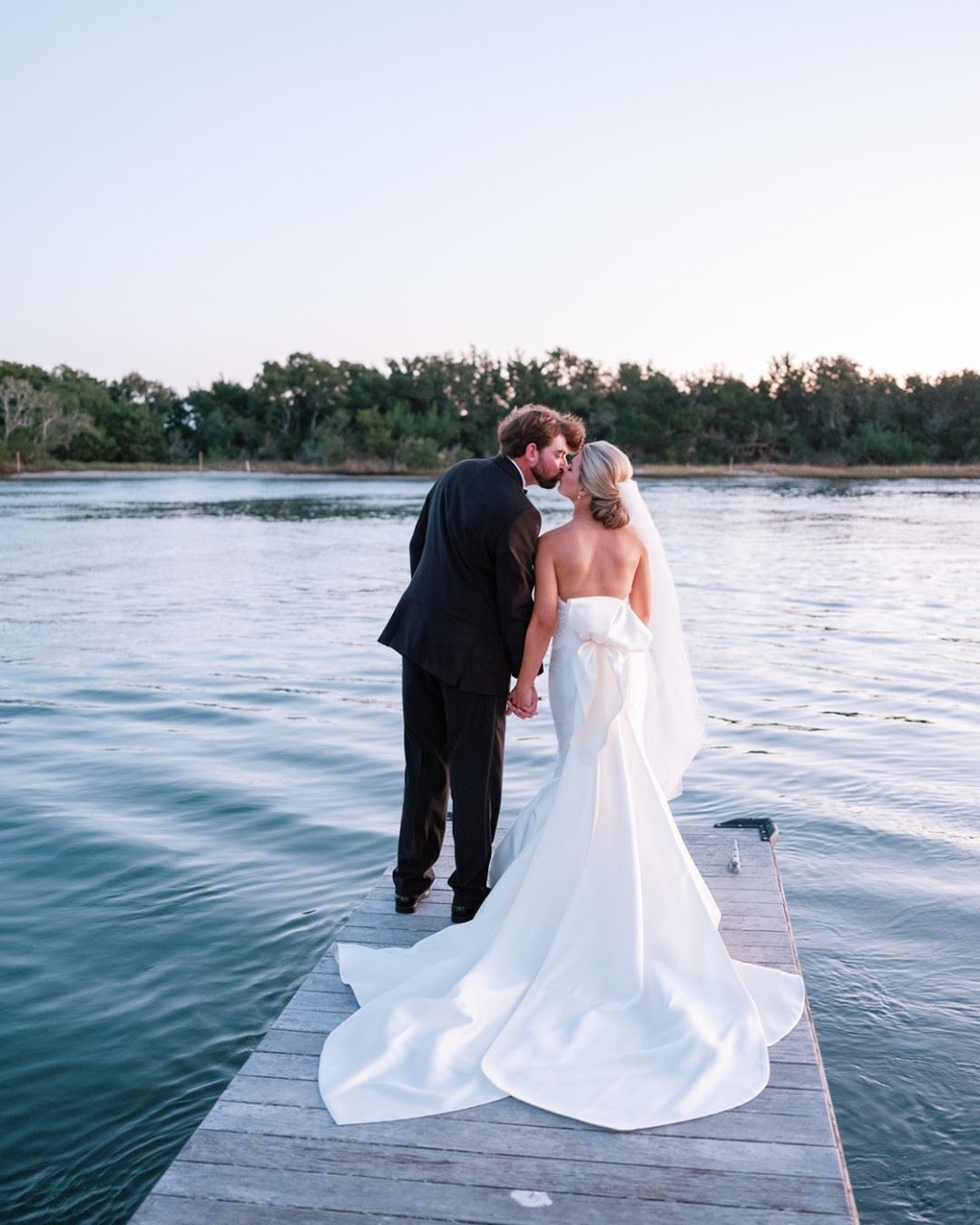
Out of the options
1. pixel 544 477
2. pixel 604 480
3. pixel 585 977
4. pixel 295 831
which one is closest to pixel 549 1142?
pixel 585 977

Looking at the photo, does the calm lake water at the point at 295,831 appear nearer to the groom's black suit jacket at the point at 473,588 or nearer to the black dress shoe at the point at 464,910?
the black dress shoe at the point at 464,910

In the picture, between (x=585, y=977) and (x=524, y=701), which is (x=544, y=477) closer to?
(x=524, y=701)

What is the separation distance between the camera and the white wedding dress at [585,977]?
354 centimetres

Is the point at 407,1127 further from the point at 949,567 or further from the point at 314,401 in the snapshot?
the point at 314,401

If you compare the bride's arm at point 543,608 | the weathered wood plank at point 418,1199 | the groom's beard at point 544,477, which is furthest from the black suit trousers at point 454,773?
the weathered wood plank at point 418,1199

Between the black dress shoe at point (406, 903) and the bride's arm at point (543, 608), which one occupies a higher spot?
the bride's arm at point (543, 608)

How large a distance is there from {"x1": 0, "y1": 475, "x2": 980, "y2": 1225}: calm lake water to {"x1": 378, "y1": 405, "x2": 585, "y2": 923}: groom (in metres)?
1.55

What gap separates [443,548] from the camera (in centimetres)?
487

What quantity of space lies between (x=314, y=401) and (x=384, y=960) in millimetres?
92494

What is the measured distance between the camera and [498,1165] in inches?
125

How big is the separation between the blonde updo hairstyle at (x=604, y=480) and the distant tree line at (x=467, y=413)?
8403 centimetres

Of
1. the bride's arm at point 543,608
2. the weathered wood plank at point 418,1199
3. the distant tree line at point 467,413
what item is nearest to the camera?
the weathered wood plank at point 418,1199

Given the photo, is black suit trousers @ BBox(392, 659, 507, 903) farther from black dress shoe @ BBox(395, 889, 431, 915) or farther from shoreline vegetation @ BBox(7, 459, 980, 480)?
shoreline vegetation @ BBox(7, 459, 980, 480)

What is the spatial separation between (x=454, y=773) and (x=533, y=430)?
1.44m
